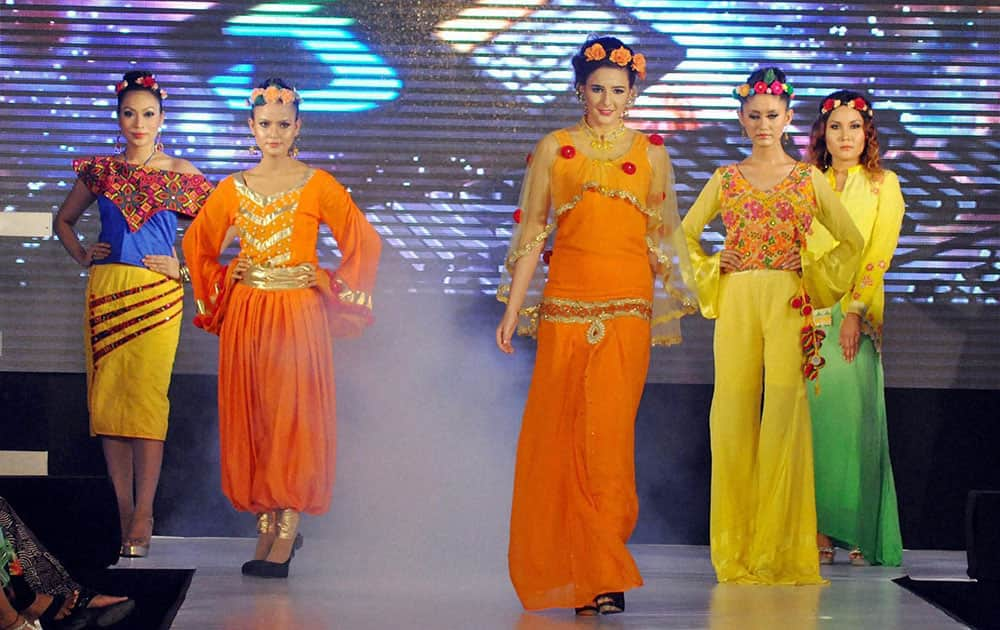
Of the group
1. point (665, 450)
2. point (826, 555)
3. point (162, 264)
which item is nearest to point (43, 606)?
point (162, 264)

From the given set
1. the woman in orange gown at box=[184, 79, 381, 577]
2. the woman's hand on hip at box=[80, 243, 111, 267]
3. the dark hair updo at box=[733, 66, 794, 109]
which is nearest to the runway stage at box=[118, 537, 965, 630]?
the woman in orange gown at box=[184, 79, 381, 577]

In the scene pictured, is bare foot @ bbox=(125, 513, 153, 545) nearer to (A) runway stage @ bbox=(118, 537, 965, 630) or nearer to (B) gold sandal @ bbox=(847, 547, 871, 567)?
(A) runway stage @ bbox=(118, 537, 965, 630)

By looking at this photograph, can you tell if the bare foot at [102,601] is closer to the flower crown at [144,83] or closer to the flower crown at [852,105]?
the flower crown at [144,83]

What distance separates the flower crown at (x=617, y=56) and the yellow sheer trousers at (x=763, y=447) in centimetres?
101

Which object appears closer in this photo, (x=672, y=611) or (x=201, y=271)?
(x=672, y=611)

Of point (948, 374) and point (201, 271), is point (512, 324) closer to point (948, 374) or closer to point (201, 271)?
point (201, 271)

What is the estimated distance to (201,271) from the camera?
5.38 m

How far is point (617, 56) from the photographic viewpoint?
457 centimetres

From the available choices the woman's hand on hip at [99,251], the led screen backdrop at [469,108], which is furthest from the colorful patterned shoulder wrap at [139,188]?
the led screen backdrop at [469,108]

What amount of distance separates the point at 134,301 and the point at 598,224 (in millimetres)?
1915

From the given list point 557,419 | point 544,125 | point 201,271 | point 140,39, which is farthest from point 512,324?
point 140,39

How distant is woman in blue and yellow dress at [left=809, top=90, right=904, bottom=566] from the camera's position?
5.83 meters

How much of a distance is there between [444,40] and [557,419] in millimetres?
2387

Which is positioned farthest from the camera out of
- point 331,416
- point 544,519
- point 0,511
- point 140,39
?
point 140,39
